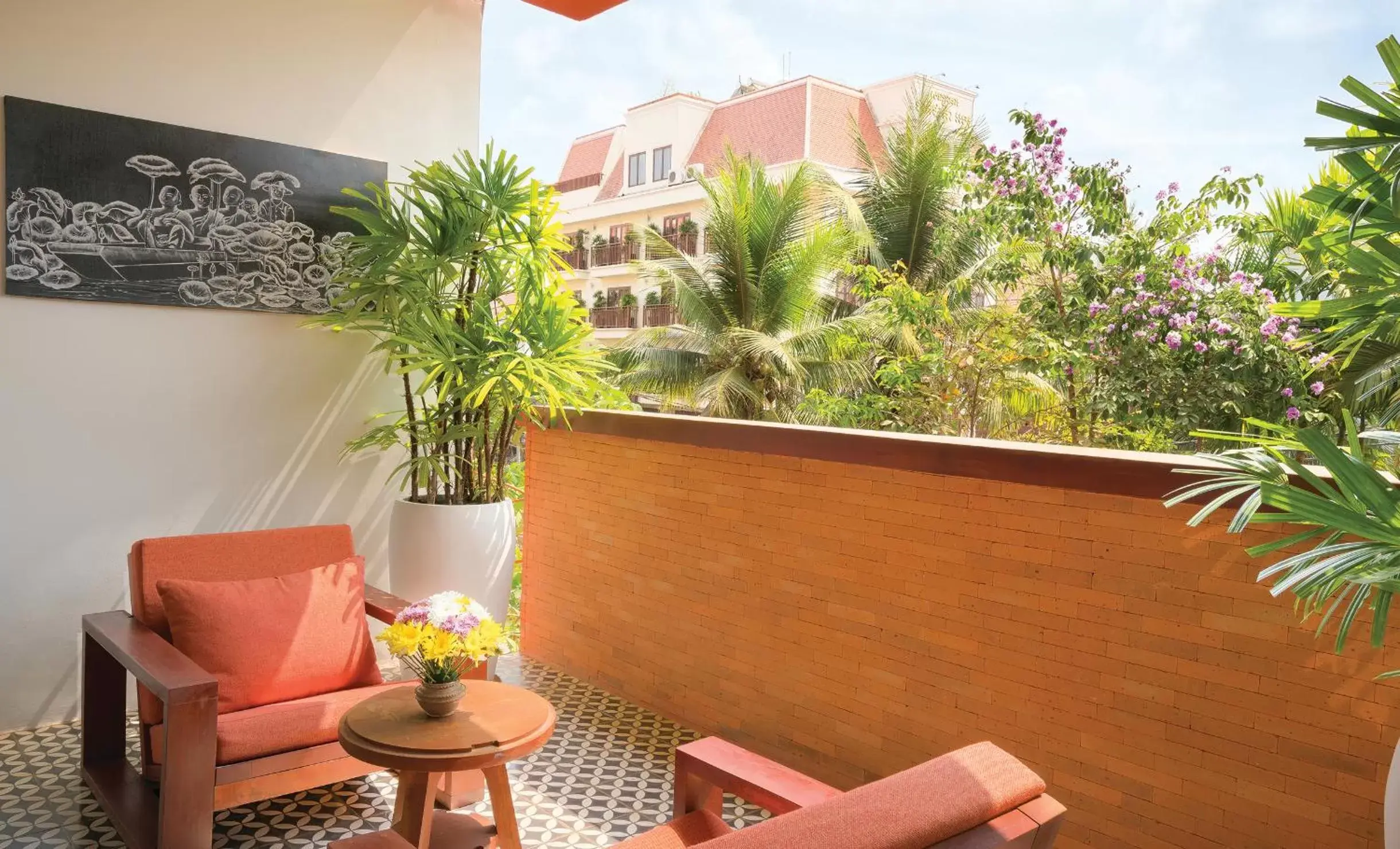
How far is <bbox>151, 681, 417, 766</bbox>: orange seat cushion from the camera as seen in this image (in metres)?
2.90

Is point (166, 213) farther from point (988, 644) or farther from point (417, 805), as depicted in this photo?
point (988, 644)

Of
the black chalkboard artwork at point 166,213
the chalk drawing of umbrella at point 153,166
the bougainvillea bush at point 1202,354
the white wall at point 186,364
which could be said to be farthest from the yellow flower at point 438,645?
the bougainvillea bush at point 1202,354

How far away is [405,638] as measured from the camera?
269 cm

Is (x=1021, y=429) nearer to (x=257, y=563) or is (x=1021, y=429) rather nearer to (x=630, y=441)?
(x=630, y=441)

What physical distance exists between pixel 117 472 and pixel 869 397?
6.28m

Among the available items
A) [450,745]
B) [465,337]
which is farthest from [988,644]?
[465,337]

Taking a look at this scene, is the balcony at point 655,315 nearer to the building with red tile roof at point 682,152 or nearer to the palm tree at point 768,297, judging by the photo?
the building with red tile roof at point 682,152

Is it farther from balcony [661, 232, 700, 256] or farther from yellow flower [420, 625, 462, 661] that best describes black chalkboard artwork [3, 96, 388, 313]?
balcony [661, 232, 700, 256]

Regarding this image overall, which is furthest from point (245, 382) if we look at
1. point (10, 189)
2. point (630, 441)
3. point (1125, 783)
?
point (1125, 783)

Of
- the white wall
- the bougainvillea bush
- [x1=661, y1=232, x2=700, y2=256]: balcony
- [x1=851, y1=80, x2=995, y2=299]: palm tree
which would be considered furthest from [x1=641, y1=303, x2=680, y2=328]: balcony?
the white wall

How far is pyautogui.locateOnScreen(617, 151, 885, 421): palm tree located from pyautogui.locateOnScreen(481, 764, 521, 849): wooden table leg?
8.27m

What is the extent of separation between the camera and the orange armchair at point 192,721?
108 inches

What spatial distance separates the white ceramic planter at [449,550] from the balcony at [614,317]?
19.1 meters

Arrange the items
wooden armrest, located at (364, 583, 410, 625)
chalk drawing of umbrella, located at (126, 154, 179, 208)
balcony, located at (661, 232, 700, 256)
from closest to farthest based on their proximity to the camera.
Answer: wooden armrest, located at (364, 583, 410, 625) → chalk drawing of umbrella, located at (126, 154, 179, 208) → balcony, located at (661, 232, 700, 256)
